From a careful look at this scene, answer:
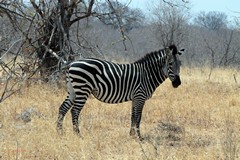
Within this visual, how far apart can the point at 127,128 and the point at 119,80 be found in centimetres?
93

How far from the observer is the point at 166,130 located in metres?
7.22

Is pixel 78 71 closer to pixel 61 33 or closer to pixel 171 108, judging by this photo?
pixel 171 108

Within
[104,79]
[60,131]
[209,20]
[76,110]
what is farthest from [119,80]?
[209,20]

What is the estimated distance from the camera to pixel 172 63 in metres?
7.29

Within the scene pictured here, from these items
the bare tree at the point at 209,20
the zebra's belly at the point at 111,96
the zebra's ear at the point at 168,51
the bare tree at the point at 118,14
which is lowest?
the zebra's belly at the point at 111,96

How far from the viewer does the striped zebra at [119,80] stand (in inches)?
273

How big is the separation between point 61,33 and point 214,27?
175 ft

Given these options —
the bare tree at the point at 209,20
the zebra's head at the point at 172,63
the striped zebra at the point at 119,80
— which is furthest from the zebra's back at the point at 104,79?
the bare tree at the point at 209,20

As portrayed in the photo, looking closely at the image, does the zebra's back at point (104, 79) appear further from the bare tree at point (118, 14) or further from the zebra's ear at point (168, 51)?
the bare tree at point (118, 14)

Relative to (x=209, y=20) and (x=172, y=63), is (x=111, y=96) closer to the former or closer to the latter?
(x=172, y=63)

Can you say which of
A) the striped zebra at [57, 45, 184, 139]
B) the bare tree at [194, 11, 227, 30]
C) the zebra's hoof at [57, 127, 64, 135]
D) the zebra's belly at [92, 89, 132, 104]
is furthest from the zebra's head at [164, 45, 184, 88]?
the bare tree at [194, 11, 227, 30]

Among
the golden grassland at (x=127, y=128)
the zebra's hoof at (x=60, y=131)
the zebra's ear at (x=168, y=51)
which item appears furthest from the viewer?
the zebra's ear at (x=168, y=51)

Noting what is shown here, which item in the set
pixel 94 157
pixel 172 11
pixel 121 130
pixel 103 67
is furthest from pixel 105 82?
pixel 172 11

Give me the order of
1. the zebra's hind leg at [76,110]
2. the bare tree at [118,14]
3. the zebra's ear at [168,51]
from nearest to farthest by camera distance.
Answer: the zebra's hind leg at [76,110], the zebra's ear at [168,51], the bare tree at [118,14]
